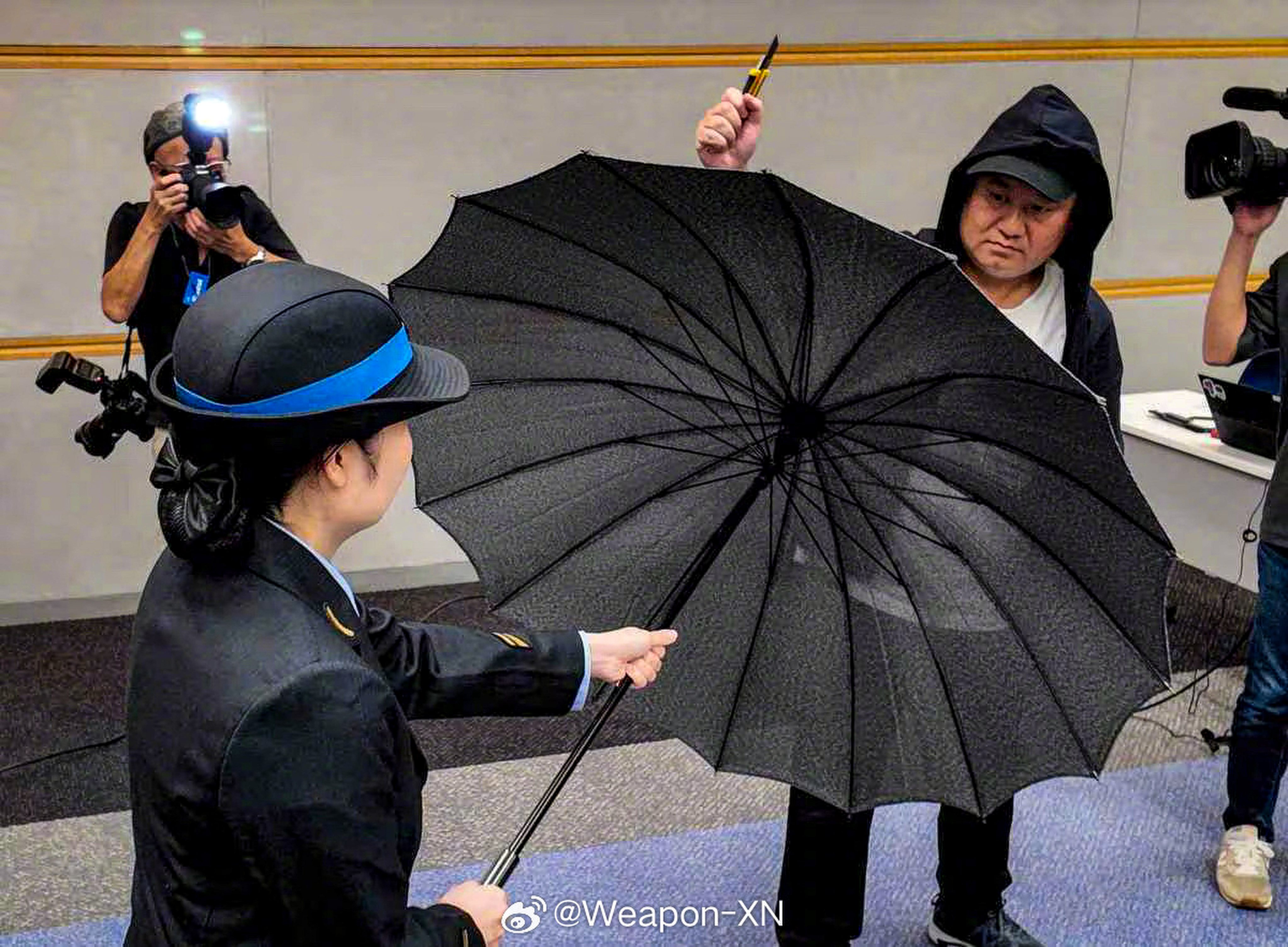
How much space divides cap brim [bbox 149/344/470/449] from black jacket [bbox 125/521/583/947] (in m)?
0.13

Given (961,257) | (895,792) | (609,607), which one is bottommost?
(895,792)

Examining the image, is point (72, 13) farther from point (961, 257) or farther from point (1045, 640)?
point (1045, 640)

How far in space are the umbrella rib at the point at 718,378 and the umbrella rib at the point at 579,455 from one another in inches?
2.3

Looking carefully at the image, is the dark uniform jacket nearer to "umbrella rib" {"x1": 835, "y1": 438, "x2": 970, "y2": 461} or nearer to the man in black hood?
the man in black hood

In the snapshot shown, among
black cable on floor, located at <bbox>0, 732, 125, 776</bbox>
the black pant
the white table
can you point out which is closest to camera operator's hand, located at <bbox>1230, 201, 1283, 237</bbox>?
the white table

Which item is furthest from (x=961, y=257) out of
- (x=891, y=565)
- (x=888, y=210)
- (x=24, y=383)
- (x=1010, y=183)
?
(x=24, y=383)

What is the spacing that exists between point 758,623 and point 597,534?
0.24 meters

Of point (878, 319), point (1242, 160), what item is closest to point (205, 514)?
point (878, 319)

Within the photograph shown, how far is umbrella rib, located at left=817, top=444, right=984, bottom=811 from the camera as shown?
1624mm

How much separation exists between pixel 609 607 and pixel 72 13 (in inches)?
125

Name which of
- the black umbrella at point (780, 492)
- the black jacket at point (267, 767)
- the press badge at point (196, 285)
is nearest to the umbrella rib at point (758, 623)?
the black umbrella at point (780, 492)

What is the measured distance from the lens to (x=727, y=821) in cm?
308

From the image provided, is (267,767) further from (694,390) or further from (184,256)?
(184,256)

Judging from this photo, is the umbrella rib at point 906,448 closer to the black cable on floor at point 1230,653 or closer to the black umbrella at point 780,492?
the black umbrella at point 780,492
